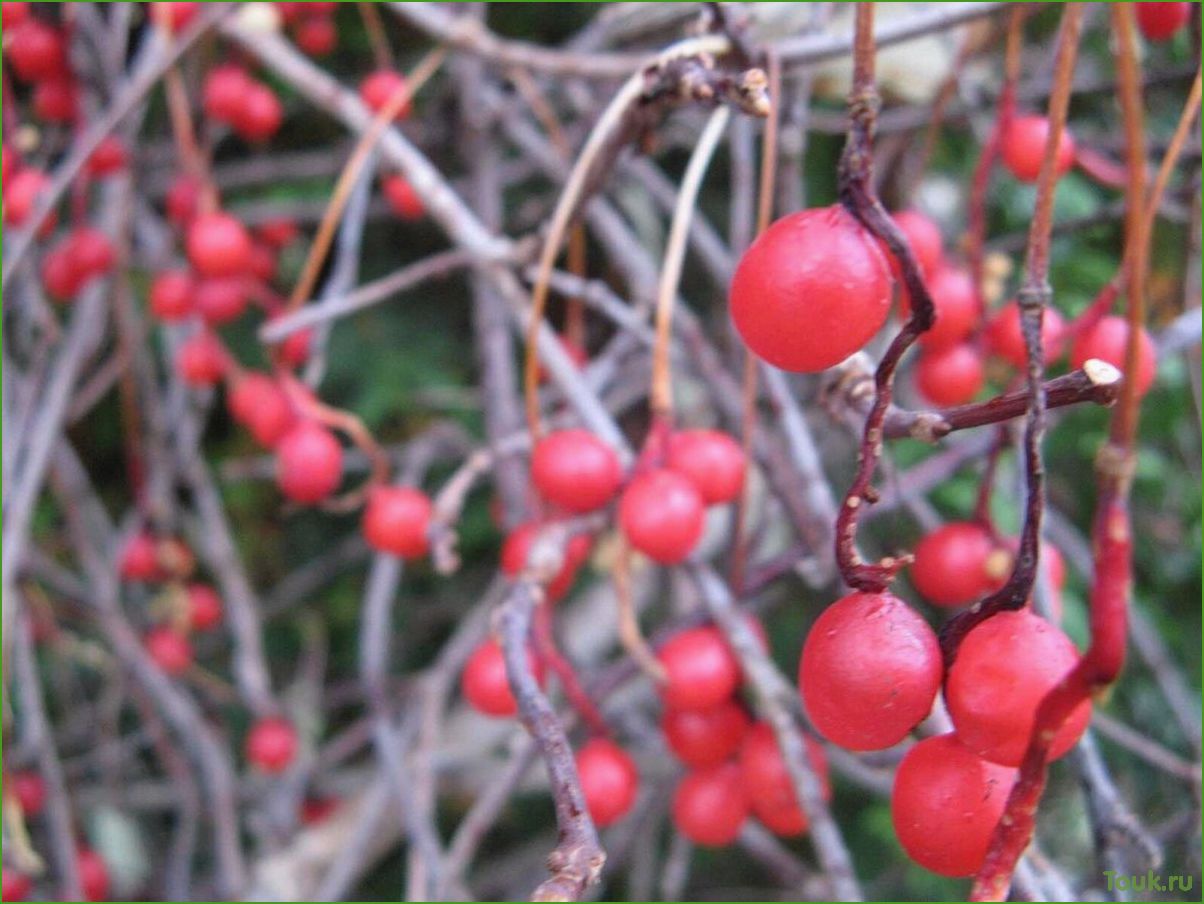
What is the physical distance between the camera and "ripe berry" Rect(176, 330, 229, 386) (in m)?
1.10

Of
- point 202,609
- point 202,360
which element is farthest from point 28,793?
point 202,360

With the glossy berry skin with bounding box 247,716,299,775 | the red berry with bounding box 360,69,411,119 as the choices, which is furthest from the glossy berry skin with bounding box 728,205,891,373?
the glossy berry skin with bounding box 247,716,299,775

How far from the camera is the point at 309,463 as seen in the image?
944 millimetres

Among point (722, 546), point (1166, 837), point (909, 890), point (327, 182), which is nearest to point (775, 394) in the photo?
point (722, 546)

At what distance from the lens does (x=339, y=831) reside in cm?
120

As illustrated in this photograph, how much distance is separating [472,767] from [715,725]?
614mm

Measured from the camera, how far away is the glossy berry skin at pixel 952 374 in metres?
0.80

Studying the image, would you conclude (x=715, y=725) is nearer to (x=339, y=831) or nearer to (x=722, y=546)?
(x=722, y=546)

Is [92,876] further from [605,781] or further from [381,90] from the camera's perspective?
[381,90]

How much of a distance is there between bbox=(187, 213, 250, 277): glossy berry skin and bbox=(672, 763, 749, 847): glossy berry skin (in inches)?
26.9

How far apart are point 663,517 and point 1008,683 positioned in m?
0.30

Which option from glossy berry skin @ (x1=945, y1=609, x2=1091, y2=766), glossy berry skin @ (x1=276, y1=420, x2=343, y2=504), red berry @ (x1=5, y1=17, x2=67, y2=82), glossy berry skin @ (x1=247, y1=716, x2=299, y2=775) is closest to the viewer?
glossy berry skin @ (x1=945, y1=609, x2=1091, y2=766)

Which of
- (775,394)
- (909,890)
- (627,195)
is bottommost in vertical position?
(909,890)

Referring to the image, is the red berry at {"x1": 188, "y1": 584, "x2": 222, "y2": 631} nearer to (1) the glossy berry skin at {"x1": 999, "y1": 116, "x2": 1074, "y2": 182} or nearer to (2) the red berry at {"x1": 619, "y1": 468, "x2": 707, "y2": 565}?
(2) the red berry at {"x1": 619, "y1": 468, "x2": 707, "y2": 565}
